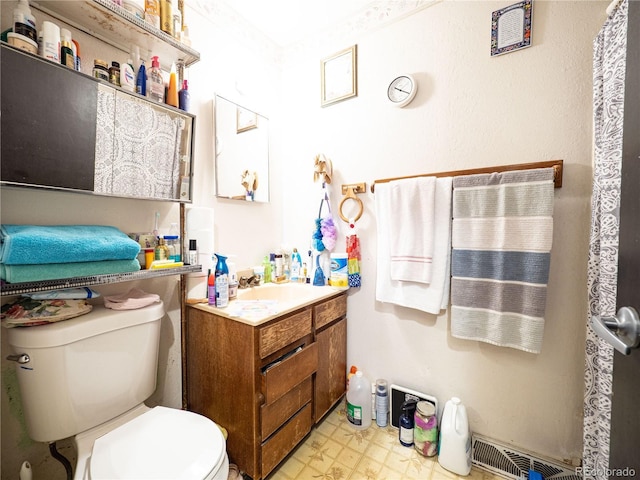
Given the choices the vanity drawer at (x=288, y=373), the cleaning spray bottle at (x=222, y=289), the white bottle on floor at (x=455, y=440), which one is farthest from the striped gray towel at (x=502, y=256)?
the cleaning spray bottle at (x=222, y=289)

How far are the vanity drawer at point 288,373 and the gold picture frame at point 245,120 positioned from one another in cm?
135

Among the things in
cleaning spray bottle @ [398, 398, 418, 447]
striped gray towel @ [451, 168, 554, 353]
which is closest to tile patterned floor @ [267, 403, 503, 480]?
cleaning spray bottle @ [398, 398, 418, 447]

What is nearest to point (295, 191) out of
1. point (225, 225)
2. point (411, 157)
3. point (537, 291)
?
point (225, 225)

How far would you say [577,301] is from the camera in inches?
44.8

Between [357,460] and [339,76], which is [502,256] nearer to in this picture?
[357,460]

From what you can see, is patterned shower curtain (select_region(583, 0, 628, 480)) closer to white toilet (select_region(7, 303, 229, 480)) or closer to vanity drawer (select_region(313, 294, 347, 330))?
vanity drawer (select_region(313, 294, 347, 330))

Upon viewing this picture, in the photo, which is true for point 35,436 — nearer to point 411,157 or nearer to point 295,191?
point 295,191

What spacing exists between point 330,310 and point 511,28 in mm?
1645

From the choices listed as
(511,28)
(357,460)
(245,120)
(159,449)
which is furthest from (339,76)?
(357,460)

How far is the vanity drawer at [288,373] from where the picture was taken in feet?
3.67

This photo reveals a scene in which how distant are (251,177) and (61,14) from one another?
3.29 feet

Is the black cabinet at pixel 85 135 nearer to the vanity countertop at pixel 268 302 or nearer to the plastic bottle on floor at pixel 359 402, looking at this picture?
the vanity countertop at pixel 268 302

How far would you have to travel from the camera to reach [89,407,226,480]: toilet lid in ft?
2.46

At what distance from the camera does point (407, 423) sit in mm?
1405
